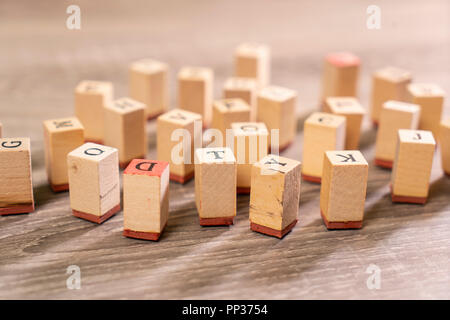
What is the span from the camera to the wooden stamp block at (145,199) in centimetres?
191

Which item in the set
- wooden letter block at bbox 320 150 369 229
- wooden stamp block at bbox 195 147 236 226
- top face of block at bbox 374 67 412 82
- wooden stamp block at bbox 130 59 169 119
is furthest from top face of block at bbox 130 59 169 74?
wooden letter block at bbox 320 150 369 229

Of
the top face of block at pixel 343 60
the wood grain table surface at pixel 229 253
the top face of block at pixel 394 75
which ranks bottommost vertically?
the wood grain table surface at pixel 229 253

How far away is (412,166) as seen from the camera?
220cm

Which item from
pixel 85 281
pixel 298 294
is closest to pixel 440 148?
pixel 298 294

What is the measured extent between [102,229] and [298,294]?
2.29 ft

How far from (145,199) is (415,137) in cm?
98

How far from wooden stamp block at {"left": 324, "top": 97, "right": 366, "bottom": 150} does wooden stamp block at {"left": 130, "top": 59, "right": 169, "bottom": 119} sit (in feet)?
2.65

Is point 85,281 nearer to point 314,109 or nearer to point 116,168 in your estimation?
point 116,168

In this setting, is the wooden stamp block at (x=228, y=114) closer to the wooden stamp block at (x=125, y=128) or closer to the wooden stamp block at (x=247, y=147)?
the wooden stamp block at (x=247, y=147)

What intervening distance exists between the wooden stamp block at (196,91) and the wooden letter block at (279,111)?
0.30 metres

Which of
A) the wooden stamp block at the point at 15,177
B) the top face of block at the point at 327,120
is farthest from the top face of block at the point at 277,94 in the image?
the wooden stamp block at the point at 15,177

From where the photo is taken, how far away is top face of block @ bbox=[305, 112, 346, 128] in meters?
2.32

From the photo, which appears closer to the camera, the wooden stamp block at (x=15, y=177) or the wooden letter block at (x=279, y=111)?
the wooden stamp block at (x=15, y=177)

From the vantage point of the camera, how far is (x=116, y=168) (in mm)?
2080
